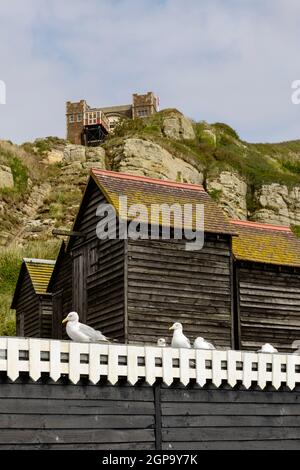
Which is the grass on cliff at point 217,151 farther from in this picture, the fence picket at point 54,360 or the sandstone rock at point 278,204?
the fence picket at point 54,360

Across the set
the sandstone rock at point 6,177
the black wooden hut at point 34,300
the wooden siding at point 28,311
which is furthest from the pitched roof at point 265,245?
the sandstone rock at point 6,177

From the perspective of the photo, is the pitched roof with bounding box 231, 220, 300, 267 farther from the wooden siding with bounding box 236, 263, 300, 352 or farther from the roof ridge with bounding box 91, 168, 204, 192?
the roof ridge with bounding box 91, 168, 204, 192

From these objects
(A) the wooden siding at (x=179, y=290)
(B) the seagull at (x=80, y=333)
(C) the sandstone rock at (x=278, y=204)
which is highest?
(C) the sandstone rock at (x=278, y=204)

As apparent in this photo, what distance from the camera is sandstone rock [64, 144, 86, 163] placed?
64.2 meters

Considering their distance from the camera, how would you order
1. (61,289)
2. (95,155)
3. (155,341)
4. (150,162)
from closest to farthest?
(155,341)
(61,289)
(150,162)
(95,155)

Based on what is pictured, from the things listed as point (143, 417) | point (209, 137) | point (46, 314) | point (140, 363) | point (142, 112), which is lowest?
point (143, 417)

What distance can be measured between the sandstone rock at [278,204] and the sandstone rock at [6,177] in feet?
64.6

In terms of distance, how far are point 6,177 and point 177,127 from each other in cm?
1627

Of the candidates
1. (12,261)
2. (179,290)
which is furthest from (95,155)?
(179,290)

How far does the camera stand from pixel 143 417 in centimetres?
1952

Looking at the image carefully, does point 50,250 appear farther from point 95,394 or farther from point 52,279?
point 95,394

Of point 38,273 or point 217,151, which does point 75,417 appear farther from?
point 217,151

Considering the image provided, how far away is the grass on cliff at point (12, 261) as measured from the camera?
48344mm

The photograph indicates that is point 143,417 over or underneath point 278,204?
underneath
